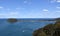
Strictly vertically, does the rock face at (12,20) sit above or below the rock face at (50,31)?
above

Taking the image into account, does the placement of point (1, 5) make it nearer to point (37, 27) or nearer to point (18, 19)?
point (18, 19)

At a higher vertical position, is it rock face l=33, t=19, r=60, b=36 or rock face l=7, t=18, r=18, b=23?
rock face l=7, t=18, r=18, b=23

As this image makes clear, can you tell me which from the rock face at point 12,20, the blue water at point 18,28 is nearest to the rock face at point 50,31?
the blue water at point 18,28

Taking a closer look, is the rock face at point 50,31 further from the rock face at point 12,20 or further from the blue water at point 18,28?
the rock face at point 12,20

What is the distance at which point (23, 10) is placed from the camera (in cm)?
124

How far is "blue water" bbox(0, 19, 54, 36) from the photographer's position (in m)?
1.18

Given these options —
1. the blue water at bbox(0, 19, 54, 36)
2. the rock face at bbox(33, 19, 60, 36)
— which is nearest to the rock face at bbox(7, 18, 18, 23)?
the blue water at bbox(0, 19, 54, 36)

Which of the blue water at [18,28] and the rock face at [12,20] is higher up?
the rock face at [12,20]

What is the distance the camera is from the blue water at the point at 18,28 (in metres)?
1.18

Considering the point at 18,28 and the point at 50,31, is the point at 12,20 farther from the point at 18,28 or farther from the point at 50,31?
the point at 50,31

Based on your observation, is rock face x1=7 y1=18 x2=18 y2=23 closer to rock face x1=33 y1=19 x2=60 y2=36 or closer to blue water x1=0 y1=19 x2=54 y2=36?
blue water x1=0 y1=19 x2=54 y2=36

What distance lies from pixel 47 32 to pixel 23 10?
0.36 meters

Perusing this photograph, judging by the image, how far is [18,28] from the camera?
48.3 inches

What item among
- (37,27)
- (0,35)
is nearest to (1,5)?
(0,35)
